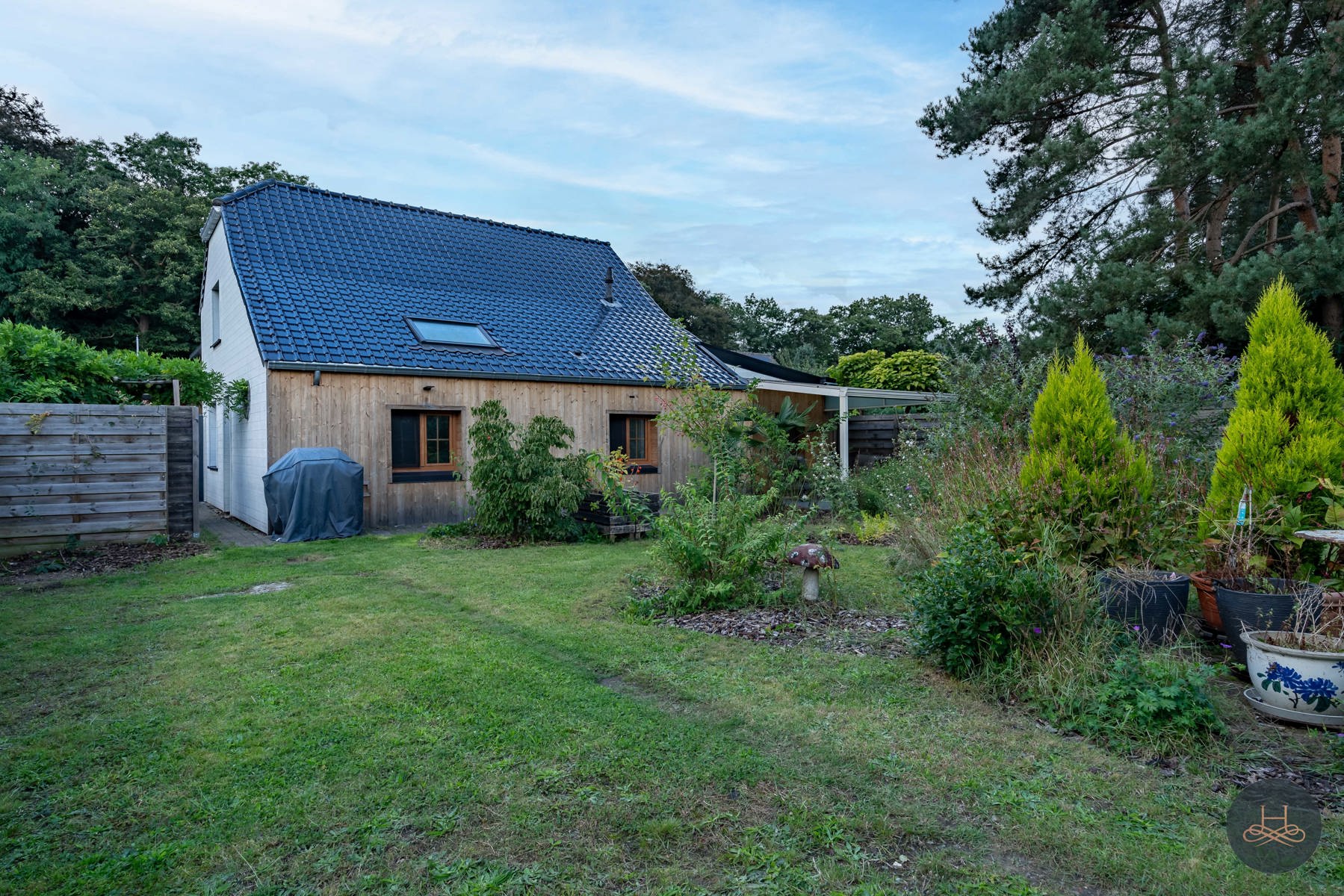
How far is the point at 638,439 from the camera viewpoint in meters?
13.6

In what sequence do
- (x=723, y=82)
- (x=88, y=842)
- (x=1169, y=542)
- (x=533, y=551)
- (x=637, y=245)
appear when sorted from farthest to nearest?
(x=637, y=245)
(x=723, y=82)
(x=533, y=551)
(x=1169, y=542)
(x=88, y=842)

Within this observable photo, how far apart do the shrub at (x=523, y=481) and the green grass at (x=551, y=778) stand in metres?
4.39

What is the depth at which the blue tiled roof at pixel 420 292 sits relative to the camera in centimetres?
1084

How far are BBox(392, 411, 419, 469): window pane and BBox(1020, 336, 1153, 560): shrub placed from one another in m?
9.04

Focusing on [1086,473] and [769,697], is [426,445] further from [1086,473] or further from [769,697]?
[1086,473]

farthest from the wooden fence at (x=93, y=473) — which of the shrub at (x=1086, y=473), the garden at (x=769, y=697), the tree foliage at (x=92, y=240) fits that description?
the tree foliage at (x=92, y=240)

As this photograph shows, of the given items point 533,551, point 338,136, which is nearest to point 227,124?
point 338,136

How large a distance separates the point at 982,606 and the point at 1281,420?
2.82 meters

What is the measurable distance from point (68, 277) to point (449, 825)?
89.1ft

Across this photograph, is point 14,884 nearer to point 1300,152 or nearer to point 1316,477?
point 1316,477

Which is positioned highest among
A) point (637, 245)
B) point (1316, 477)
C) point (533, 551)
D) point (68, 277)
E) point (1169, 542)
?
point (637, 245)

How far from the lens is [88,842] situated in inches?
93.9

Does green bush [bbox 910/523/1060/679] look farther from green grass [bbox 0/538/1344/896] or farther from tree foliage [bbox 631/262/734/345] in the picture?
tree foliage [bbox 631/262/734/345]

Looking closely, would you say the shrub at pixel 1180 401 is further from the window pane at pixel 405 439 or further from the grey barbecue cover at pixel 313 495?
the window pane at pixel 405 439
